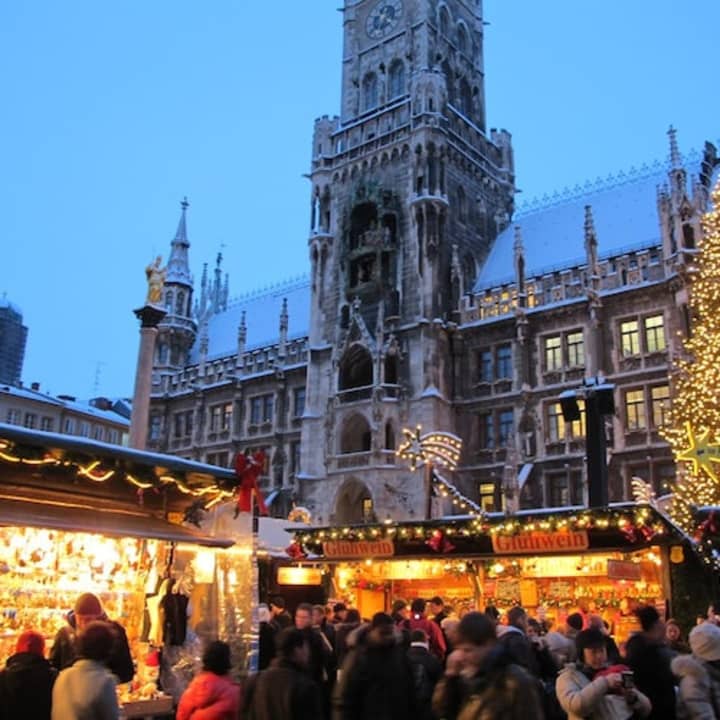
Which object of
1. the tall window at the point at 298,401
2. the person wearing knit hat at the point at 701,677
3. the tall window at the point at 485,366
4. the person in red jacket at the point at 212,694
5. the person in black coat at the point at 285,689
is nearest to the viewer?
the person in black coat at the point at 285,689

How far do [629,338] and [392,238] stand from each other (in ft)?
39.4

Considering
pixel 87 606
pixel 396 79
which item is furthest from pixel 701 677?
pixel 396 79

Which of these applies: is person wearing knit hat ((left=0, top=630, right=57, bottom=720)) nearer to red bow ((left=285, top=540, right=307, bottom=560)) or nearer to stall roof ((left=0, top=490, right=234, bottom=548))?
stall roof ((left=0, top=490, right=234, bottom=548))

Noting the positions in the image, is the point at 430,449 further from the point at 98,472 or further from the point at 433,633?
the point at 98,472

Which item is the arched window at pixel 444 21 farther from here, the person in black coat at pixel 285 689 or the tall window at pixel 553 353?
the person in black coat at pixel 285 689

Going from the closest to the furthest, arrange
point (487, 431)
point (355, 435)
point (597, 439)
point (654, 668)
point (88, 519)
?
point (654, 668), point (88, 519), point (597, 439), point (487, 431), point (355, 435)

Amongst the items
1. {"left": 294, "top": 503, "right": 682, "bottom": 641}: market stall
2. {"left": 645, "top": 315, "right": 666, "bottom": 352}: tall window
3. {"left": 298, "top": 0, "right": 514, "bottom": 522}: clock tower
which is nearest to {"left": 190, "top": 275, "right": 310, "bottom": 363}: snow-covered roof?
{"left": 298, "top": 0, "right": 514, "bottom": 522}: clock tower

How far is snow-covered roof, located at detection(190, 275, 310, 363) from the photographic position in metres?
47.2

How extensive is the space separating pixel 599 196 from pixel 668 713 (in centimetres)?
3614

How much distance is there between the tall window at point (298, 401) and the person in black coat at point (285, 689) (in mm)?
35840

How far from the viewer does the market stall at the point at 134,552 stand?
1077cm

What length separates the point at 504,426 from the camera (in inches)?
1337

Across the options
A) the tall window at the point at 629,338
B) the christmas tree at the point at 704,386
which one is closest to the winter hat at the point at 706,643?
the christmas tree at the point at 704,386

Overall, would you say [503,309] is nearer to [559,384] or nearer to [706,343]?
[559,384]
